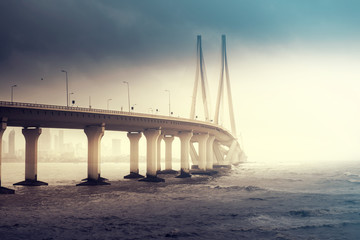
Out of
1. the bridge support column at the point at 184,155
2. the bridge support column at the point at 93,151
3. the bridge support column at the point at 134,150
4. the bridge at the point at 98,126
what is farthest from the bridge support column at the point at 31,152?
the bridge support column at the point at 184,155

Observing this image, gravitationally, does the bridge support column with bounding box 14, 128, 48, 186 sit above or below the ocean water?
above

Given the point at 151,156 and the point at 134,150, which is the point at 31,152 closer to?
the point at 151,156

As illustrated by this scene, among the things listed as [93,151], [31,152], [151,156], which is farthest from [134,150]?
[31,152]

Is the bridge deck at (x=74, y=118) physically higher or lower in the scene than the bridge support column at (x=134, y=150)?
higher

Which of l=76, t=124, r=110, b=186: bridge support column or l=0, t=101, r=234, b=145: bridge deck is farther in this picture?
l=76, t=124, r=110, b=186: bridge support column

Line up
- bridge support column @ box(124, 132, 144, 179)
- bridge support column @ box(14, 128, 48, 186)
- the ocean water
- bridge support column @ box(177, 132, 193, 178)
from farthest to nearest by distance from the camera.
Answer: bridge support column @ box(177, 132, 193, 178) → bridge support column @ box(124, 132, 144, 179) → bridge support column @ box(14, 128, 48, 186) → the ocean water

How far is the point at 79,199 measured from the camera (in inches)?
2549

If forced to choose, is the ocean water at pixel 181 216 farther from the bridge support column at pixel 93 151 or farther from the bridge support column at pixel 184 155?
the bridge support column at pixel 184 155

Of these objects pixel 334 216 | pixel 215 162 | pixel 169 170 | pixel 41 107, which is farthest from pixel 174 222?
pixel 215 162

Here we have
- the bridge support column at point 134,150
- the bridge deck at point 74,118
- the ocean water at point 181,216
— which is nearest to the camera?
the ocean water at point 181,216

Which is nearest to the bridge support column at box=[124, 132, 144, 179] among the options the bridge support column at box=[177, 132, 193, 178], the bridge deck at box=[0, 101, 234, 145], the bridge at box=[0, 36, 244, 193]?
the bridge at box=[0, 36, 244, 193]

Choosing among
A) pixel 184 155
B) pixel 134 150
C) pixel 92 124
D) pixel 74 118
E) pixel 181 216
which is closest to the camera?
pixel 181 216

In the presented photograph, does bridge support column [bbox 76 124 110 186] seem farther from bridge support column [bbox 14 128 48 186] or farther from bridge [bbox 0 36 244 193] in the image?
bridge support column [bbox 14 128 48 186]

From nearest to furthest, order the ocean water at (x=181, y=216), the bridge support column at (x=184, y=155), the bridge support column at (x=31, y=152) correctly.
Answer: the ocean water at (x=181, y=216), the bridge support column at (x=31, y=152), the bridge support column at (x=184, y=155)
